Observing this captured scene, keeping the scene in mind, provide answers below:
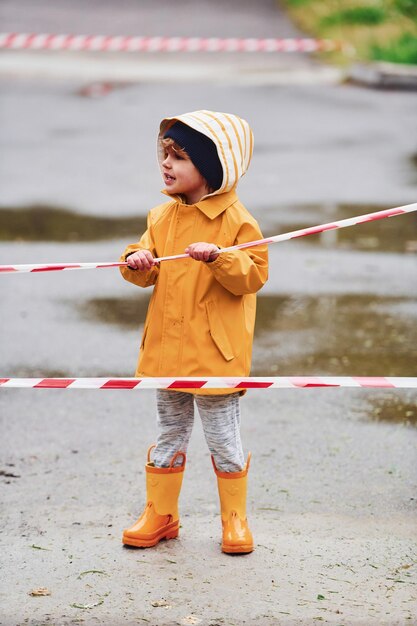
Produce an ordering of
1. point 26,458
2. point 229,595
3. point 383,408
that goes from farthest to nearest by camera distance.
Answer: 1. point 383,408
2. point 26,458
3. point 229,595

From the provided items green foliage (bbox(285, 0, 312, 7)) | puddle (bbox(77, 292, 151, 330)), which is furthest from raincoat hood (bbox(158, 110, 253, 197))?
green foliage (bbox(285, 0, 312, 7))

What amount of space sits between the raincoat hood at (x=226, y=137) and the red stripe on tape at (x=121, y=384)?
748 millimetres

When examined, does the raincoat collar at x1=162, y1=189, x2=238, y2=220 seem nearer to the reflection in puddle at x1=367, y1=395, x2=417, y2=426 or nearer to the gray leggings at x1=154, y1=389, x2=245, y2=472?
the gray leggings at x1=154, y1=389, x2=245, y2=472

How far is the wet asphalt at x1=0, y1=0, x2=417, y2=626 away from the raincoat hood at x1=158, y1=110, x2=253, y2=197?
1411mm

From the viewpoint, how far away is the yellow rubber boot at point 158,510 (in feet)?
14.7

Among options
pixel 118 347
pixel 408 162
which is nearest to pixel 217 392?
pixel 118 347

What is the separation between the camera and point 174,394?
447 centimetres

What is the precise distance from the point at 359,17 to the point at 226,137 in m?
20.1

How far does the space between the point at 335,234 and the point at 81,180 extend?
3.23 m

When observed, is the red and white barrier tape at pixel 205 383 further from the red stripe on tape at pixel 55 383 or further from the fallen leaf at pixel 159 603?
the fallen leaf at pixel 159 603

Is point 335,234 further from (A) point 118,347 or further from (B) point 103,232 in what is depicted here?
(A) point 118,347

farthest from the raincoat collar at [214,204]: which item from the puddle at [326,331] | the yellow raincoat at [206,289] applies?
the puddle at [326,331]

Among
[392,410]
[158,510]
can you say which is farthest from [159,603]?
[392,410]

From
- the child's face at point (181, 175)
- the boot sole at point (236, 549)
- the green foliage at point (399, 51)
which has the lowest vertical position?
the boot sole at point (236, 549)
